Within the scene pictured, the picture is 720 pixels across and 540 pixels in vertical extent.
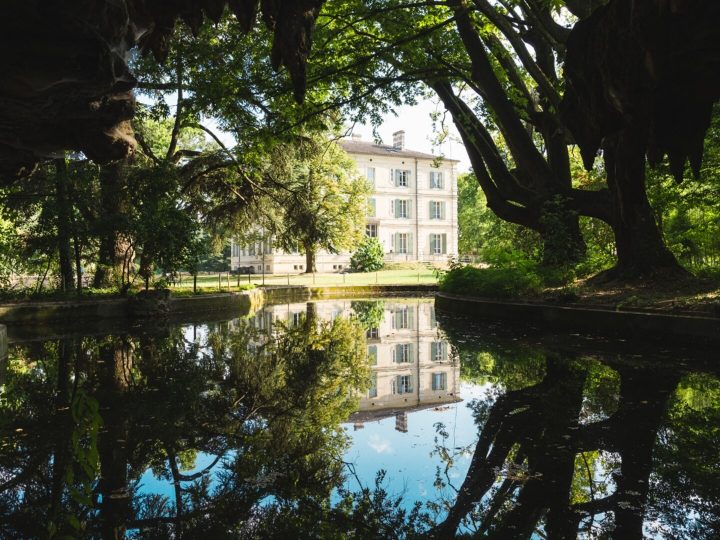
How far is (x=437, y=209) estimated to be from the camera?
50.2 metres

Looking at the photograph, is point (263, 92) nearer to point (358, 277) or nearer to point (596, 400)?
point (596, 400)

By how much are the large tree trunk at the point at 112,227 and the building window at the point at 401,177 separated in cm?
3415

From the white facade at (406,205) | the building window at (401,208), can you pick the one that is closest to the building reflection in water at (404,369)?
the white facade at (406,205)

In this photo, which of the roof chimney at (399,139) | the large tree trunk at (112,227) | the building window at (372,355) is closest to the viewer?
the building window at (372,355)

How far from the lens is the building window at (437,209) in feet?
164

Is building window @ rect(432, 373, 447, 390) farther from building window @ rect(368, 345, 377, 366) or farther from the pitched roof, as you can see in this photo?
the pitched roof

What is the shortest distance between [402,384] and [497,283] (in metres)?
7.05

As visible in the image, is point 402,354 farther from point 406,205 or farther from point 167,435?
point 406,205

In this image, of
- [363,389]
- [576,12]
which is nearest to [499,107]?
[576,12]

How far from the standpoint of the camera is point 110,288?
1630 centimetres

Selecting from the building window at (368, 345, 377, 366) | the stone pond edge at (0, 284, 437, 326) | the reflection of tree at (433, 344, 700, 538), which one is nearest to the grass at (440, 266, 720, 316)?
the reflection of tree at (433, 344, 700, 538)

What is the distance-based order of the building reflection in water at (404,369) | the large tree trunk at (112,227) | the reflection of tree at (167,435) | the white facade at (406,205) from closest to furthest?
the reflection of tree at (167,435)
the building reflection in water at (404,369)
the large tree trunk at (112,227)
the white facade at (406,205)

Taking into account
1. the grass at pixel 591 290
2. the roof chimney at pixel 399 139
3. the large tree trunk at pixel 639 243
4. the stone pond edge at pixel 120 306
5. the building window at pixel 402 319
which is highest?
the roof chimney at pixel 399 139

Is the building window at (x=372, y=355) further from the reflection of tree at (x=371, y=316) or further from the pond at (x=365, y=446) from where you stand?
the reflection of tree at (x=371, y=316)
